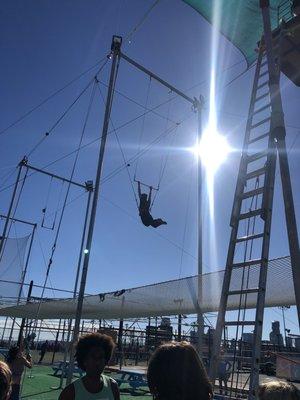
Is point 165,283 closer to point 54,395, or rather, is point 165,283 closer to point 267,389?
point 54,395

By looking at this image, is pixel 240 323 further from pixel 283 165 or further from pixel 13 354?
pixel 13 354

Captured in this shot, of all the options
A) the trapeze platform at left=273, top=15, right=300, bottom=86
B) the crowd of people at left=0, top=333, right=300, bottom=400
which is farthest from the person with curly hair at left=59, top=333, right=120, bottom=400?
the trapeze platform at left=273, top=15, right=300, bottom=86

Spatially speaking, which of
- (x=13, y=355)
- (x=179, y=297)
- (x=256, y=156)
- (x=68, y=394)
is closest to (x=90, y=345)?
(x=68, y=394)

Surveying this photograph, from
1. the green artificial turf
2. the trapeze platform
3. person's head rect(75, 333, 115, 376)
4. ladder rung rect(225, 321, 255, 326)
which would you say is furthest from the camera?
the green artificial turf

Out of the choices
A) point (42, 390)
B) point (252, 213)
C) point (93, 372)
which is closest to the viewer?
point (93, 372)

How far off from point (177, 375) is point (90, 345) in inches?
63.6

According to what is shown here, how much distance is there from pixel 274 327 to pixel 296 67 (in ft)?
146

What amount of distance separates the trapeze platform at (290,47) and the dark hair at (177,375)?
4285 millimetres

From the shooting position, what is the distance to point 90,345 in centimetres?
308

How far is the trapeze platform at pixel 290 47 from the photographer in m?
4.87

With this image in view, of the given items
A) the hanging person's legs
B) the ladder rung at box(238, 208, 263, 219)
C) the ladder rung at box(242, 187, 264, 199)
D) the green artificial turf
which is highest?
the hanging person's legs

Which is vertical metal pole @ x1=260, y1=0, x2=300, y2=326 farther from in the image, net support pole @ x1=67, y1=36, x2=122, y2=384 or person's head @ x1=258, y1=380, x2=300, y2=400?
net support pole @ x1=67, y1=36, x2=122, y2=384

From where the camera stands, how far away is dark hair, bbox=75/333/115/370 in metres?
3.06

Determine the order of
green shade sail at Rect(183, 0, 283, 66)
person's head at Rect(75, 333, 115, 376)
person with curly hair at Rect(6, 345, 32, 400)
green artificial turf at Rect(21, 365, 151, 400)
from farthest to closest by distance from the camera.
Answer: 1. green artificial turf at Rect(21, 365, 151, 400)
2. person with curly hair at Rect(6, 345, 32, 400)
3. green shade sail at Rect(183, 0, 283, 66)
4. person's head at Rect(75, 333, 115, 376)
